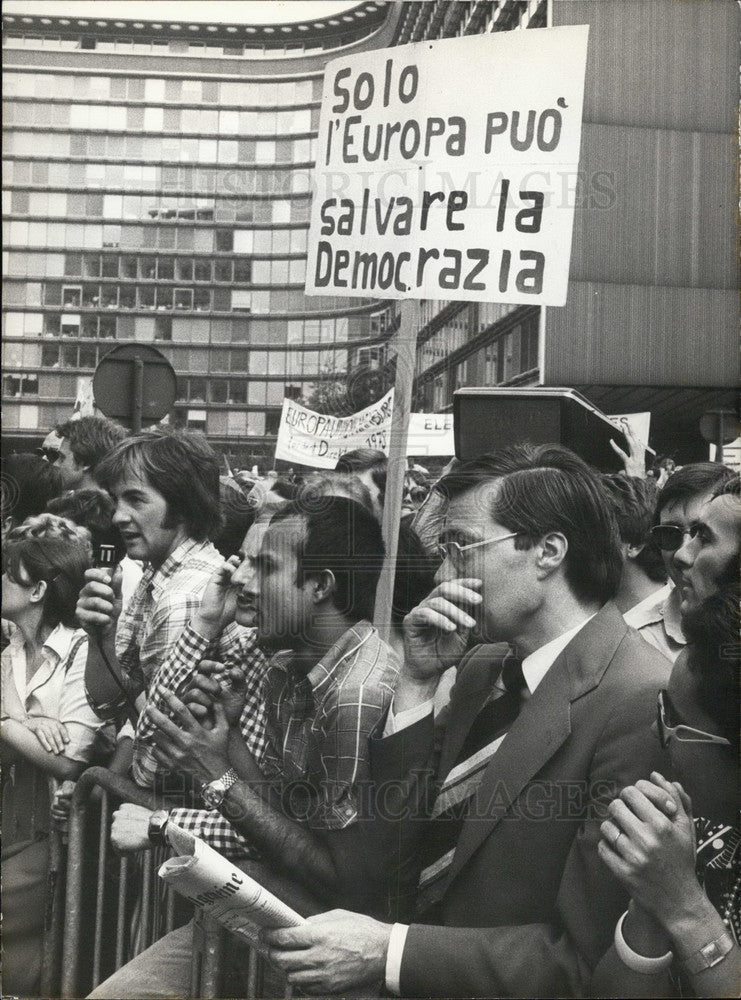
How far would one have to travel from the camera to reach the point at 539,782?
398 cm

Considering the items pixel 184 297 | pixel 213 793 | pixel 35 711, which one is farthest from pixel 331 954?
pixel 184 297

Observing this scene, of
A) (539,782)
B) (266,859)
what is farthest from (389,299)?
(266,859)

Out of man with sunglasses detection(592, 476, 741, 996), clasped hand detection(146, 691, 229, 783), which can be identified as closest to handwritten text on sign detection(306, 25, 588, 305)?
man with sunglasses detection(592, 476, 741, 996)

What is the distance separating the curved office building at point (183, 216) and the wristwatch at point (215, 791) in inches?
45.5

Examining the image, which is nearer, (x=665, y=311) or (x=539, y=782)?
(x=539, y=782)

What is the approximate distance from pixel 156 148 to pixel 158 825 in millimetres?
2471

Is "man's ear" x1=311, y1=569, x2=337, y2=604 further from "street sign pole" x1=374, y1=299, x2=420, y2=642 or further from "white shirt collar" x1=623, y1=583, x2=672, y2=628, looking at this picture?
"white shirt collar" x1=623, y1=583, x2=672, y2=628

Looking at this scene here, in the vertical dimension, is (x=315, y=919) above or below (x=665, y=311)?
below

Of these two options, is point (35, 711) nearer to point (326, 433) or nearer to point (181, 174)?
point (326, 433)

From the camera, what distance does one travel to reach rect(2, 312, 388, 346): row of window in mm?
4184

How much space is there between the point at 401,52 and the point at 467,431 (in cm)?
141

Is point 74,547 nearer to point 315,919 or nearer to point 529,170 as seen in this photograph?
point 315,919

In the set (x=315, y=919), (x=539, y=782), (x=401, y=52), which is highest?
(x=401, y=52)

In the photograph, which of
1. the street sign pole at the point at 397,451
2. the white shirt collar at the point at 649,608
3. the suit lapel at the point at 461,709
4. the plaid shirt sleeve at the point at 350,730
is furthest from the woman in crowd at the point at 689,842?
the street sign pole at the point at 397,451
